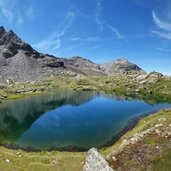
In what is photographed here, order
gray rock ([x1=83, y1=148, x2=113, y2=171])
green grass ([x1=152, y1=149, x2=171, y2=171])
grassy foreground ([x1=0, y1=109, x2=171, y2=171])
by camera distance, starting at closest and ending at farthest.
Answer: green grass ([x1=152, y1=149, x2=171, y2=171]) < gray rock ([x1=83, y1=148, x2=113, y2=171]) < grassy foreground ([x1=0, y1=109, x2=171, y2=171])

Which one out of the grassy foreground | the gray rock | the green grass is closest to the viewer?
the green grass

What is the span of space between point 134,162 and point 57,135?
54.2 m

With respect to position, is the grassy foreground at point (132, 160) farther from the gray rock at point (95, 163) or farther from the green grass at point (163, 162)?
the gray rock at point (95, 163)

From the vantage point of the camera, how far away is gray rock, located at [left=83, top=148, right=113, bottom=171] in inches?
1369

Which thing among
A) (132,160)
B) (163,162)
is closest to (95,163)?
(132,160)

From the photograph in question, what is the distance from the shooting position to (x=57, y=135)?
3413 inches

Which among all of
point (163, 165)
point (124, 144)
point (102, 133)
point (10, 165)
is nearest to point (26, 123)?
point (102, 133)

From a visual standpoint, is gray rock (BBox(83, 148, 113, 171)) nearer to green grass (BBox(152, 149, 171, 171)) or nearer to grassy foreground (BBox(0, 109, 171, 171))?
grassy foreground (BBox(0, 109, 171, 171))

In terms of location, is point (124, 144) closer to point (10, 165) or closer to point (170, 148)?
point (170, 148)

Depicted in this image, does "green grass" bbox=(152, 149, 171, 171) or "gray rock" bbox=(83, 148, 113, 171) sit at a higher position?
"green grass" bbox=(152, 149, 171, 171)

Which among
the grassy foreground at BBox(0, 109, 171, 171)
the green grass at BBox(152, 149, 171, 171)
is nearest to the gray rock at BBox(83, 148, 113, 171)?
the grassy foreground at BBox(0, 109, 171, 171)

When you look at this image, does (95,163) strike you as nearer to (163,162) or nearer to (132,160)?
(132,160)

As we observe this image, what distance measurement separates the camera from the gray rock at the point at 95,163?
34.8m

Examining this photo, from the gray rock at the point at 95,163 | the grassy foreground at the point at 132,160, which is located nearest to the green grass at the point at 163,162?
the grassy foreground at the point at 132,160
